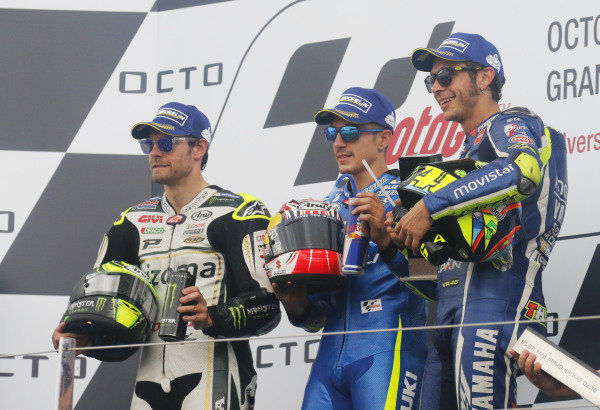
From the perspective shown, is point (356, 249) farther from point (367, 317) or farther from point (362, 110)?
point (362, 110)

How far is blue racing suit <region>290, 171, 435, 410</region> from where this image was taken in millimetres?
3316

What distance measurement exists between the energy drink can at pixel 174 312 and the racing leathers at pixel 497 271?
0.74 metres

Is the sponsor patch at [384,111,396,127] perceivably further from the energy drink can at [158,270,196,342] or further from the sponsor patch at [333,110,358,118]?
the energy drink can at [158,270,196,342]

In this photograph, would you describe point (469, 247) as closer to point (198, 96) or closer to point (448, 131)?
point (448, 131)

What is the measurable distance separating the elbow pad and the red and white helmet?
25.9 inches

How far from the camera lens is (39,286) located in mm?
4559

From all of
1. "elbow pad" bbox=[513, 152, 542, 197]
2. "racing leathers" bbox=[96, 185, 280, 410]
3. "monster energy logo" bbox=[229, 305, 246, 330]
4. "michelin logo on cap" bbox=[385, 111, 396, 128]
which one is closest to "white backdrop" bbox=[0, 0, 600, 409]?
"michelin logo on cap" bbox=[385, 111, 396, 128]

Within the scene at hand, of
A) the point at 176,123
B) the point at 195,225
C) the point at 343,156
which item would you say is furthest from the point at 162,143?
the point at 343,156

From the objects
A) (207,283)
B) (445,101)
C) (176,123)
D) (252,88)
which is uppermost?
(252,88)

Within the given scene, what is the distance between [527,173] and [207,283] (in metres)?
1.13

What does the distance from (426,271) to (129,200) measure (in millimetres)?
1663

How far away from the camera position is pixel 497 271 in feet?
10.0

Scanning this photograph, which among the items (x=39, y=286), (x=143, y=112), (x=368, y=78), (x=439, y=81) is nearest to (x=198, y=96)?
(x=143, y=112)

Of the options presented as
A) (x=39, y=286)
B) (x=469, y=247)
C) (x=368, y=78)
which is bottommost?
(x=469, y=247)
